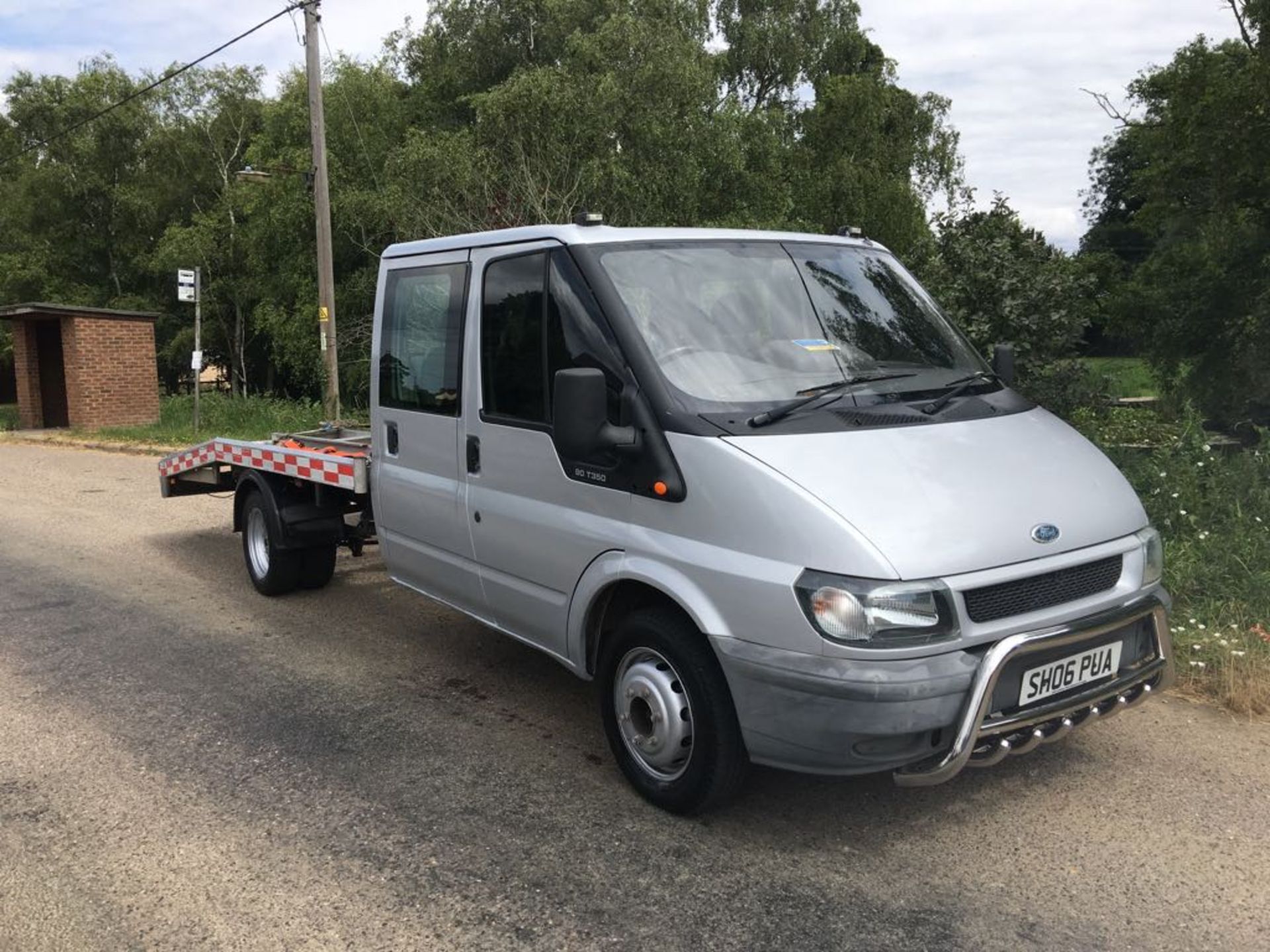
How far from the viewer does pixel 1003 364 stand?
455 centimetres

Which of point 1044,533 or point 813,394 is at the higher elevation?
point 813,394

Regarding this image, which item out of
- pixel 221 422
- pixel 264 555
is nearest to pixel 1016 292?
pixel 264 555

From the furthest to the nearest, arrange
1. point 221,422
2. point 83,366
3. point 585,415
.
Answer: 1. point 83,366
2. point 221,422
3. point 585,415

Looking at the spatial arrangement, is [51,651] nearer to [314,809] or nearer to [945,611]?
[314,809]

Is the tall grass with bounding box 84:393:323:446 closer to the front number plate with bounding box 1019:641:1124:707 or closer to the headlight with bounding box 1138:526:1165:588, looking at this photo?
the headlight with bounding box 1138:526:1165:588

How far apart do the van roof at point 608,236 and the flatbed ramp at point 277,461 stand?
170cm

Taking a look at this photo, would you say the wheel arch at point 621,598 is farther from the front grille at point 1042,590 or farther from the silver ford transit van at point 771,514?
the front grille at point 1042,590

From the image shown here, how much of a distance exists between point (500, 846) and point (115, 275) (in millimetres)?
33635

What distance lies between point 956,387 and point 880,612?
4.40 feet

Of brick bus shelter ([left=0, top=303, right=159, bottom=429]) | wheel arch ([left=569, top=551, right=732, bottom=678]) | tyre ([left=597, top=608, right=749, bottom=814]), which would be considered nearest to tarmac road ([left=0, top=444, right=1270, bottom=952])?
tyre ([left=597, top=608, right=749, bottom=814])

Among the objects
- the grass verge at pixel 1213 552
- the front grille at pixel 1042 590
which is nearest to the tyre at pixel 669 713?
the front grille at pixel 1042 590

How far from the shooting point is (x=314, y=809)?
378 centimetres

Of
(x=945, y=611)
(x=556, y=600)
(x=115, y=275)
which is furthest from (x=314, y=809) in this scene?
(x=115, y=275)

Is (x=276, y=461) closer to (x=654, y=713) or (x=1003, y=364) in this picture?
(x=654, y=713)
